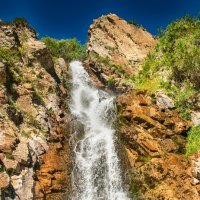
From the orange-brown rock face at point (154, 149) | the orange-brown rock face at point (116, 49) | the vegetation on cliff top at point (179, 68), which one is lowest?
the orange-brown rock face at point (154, 149)

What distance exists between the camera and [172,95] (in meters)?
31.7

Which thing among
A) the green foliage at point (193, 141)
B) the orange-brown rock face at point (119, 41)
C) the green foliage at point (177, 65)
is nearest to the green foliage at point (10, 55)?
the green foliage at point (177, 65)

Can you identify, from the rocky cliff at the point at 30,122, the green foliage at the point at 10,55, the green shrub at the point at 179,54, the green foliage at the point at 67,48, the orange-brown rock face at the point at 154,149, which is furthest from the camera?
the green foliage at the point at 67,48

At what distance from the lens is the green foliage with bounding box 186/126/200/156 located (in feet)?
85.1

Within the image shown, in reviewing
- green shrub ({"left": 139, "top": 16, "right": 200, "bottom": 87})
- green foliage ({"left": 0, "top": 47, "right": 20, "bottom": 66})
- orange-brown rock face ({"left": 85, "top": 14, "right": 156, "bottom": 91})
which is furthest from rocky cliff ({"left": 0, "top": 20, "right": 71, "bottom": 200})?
green shrub ({"left": 139, "top": 16, "right": 200, "bottom": 87})

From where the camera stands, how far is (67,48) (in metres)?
64.4

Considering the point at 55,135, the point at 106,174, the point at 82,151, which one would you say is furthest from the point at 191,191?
the point at 55,135

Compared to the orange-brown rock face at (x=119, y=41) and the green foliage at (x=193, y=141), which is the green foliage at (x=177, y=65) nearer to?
the green foliage at (x=193, y=141)

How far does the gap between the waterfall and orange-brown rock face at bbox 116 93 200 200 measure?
4.49 ft

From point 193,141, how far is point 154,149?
3266 millimetres

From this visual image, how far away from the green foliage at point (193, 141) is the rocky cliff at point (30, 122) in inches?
358

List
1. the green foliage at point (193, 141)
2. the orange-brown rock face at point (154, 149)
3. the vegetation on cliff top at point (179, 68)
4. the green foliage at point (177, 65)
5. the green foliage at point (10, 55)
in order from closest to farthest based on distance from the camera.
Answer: the orange-brown rock face at point (154, 149)
the green foliage at point (193, 141)
the vegetation on cliff top at point (179, 68)
the green foliage at point (177, 65)
the green foliage at point (10, 55)

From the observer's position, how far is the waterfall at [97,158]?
25.1 m

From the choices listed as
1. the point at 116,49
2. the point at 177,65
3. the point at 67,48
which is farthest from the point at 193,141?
the point at 67,48
